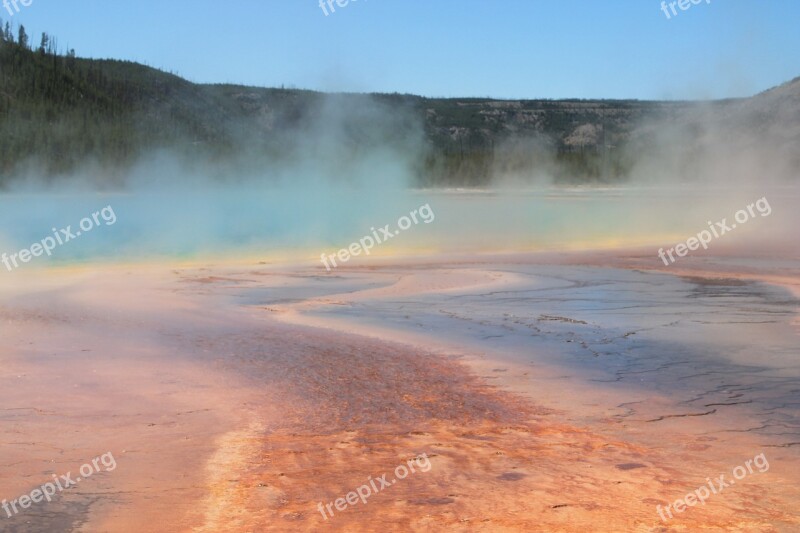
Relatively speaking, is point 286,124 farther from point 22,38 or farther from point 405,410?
point 405,410

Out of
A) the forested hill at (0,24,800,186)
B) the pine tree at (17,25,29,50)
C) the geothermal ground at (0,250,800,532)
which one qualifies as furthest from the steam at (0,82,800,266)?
the pine tree at (17,25,29,50)

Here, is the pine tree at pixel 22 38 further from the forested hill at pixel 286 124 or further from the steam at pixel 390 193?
the steam at pixel 390 193

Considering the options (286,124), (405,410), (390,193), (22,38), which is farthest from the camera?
(286,124)

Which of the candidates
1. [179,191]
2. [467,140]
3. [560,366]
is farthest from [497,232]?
[467,140]

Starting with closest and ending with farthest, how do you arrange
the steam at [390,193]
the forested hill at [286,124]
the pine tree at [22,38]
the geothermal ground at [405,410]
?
the geothermal ground at [405,410]
the steam at [390,193]
the forested hill at [286,124]
the pine tree at [22,38]

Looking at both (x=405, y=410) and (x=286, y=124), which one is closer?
(x=405, y=410)

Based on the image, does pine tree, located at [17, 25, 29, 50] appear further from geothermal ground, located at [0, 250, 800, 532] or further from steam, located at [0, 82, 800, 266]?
geothermal ground, located at [0, 250, 800, 532]

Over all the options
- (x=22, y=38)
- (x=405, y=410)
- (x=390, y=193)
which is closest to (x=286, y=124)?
(x=22, y=38)

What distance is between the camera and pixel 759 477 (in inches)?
182

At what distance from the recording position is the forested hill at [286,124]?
5641 centimetres

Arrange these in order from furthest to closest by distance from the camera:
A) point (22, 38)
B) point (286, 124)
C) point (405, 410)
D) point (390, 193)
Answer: point (286, 124) < point (22, 38) < point (390, 193) < point (405, 410)

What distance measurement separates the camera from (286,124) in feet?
288

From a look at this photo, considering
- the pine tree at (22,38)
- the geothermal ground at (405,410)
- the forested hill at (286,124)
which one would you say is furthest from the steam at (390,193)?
the pine tree at (22,38)

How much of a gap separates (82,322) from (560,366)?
4803mm
